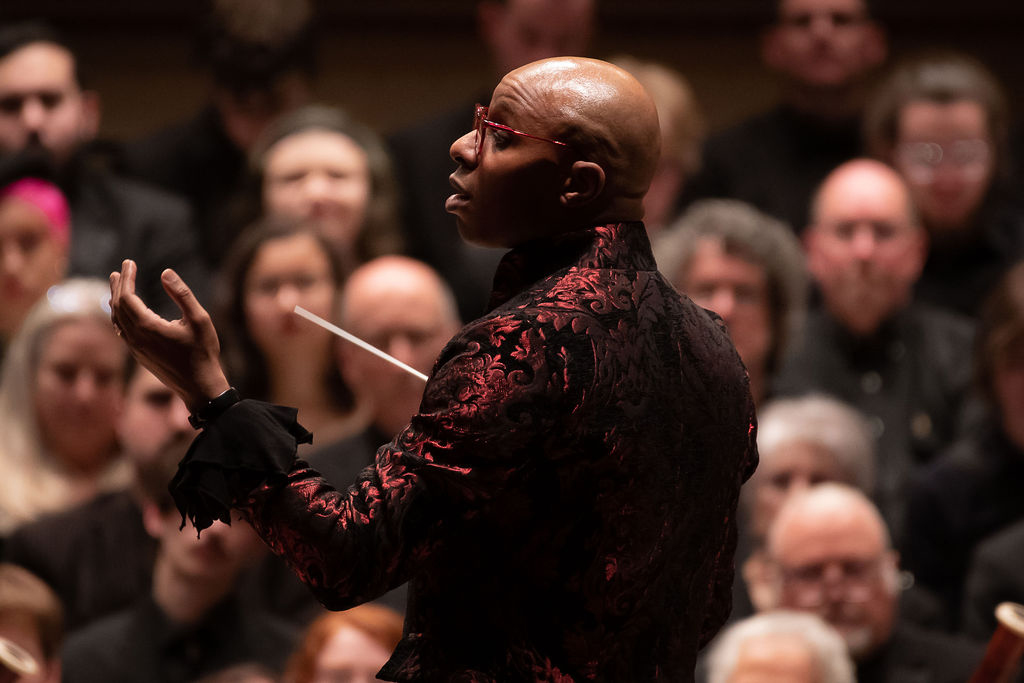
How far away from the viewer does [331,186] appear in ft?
17.9

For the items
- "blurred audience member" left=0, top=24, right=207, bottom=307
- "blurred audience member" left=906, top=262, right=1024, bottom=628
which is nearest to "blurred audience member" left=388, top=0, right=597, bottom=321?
"blurred audience member" left=0, top=24, right=207, bottom=307

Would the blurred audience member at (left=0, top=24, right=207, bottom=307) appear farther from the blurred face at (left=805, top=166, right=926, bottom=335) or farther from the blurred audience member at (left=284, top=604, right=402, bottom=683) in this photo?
the blurred face at (left=805, top=166, right=926, bottom=335)

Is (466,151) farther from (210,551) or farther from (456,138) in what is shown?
(456,138)

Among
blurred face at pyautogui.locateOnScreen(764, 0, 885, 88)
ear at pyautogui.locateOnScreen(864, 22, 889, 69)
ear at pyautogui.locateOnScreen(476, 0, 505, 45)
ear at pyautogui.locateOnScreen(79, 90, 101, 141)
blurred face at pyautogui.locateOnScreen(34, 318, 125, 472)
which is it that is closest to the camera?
blurred face at pyautogui.locateOnScreen(34, 318, 125, 472)

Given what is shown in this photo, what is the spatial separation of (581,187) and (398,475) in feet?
1.41

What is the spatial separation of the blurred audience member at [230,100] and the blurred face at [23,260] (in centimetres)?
58

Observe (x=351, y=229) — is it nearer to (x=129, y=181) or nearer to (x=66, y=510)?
(x=129, y=181)

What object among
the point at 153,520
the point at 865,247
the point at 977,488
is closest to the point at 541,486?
the point at 153,520

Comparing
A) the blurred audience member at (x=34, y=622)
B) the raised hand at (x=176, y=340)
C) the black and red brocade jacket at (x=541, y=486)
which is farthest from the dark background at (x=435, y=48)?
the raised hand at (x=176, y=340)

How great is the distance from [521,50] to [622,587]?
3.68 meters

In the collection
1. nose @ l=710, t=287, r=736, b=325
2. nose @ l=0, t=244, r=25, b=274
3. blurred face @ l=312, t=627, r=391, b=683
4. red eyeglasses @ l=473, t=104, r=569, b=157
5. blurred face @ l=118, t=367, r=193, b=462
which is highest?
red eyeglasses @ l=473, t=104, r=569, b=157

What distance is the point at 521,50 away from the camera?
5.64 metres

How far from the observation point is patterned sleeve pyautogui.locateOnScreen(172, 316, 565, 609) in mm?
2055

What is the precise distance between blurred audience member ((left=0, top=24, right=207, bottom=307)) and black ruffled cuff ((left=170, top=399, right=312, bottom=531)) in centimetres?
332
